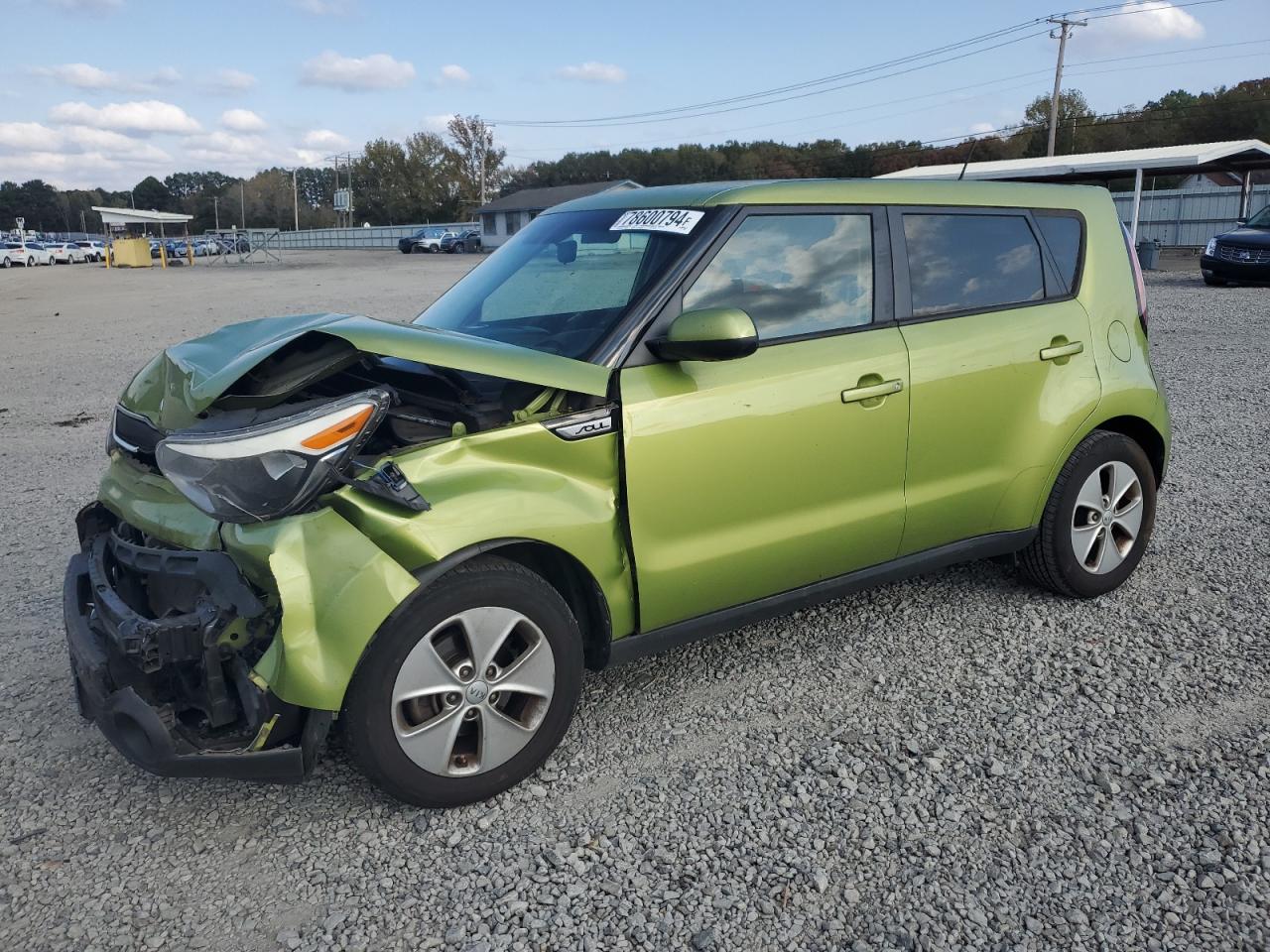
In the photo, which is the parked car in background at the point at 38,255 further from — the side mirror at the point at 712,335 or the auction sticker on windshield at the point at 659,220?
the side mirror at the point at 712,335

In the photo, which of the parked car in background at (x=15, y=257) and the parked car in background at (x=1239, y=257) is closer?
the parked car in background at (x=1239, y=257)

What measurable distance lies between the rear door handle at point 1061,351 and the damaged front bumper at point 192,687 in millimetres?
3076

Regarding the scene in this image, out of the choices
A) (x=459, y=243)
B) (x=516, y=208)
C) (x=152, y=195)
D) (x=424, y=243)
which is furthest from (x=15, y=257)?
(x=152, y=195)

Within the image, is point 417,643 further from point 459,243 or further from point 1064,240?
point 459,243

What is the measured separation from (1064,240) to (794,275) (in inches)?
60.5

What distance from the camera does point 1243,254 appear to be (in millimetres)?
19938

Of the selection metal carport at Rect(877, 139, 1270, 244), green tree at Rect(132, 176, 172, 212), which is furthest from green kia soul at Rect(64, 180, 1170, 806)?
green tree at Rect(132, 176, 172, 212)

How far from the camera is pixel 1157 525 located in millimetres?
5602

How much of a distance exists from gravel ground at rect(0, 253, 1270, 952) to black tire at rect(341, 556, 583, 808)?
12 centimetres

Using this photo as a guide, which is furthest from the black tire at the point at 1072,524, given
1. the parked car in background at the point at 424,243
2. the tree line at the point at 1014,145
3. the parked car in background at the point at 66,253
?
the parked car in background at the point at 66,253

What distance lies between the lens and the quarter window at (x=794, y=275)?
3502mm

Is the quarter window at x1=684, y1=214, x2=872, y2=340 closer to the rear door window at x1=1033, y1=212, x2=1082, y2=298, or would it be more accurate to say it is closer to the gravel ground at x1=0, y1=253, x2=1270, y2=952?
the rear door window at x1=1033, y1=212, x2=1082, y2=298

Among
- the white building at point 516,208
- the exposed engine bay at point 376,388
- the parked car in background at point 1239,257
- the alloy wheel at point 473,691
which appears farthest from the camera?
the white building at point 516,208

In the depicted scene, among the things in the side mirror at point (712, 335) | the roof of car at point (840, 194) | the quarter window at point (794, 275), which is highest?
the roof of car at point (840, 194)
